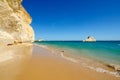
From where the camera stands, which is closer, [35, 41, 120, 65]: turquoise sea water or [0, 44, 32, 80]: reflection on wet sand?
[0, 44, 32, 80]: reflection on wet sand

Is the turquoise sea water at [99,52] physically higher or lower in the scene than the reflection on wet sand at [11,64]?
lower

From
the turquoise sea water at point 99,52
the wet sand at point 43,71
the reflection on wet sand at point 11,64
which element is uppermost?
the reflection on wet sand at point 11,64

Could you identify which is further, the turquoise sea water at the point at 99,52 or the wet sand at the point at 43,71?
the turquoise sea water at the point at 99,52

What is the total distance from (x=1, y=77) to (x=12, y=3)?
55.4 feet

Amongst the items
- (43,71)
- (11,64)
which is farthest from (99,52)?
(11,64)

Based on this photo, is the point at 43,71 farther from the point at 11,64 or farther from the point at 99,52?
the point at 99,52

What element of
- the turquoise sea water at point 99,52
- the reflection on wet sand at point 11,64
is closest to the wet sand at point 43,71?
the reflection on wet sand at point 11,64

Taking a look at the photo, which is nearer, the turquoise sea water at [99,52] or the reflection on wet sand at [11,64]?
the reflection on wet sand at [11,64]

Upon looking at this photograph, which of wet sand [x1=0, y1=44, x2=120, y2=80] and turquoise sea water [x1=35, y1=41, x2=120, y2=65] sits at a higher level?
wet sand [x1=0, y1=44, x2=120, y2=80]

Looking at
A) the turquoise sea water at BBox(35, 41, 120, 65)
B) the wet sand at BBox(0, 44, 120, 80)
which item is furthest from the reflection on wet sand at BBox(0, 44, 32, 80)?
the turquoise sea water at BBox(35, 41, 120, 65)

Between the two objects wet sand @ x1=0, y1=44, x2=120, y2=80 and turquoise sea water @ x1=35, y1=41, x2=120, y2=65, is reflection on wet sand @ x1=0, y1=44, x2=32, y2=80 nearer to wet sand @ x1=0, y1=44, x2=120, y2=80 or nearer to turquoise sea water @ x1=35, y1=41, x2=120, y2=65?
wet sand @ x1=0, y1=44, x2=120, y2=80

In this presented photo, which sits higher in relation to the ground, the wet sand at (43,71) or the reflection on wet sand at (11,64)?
the reflection on wet sand at (11,64)

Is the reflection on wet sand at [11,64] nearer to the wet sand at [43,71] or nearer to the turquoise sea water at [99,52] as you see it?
the wet sand at [43,71]

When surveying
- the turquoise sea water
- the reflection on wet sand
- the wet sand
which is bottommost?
the turquoise sea water
